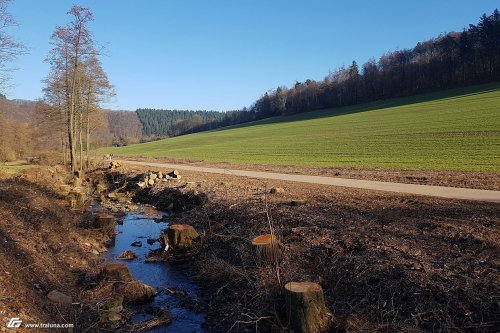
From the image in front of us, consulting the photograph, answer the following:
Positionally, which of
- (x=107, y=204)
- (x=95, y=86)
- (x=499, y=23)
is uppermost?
(x=499, y=23)

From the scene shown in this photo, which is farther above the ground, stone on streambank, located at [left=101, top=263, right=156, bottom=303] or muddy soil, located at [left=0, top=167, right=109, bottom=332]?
muddy soil, located at [left=0, top=167, right=109, bottom=332]

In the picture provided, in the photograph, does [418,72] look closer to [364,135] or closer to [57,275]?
[364,135]

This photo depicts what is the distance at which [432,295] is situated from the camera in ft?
19.3

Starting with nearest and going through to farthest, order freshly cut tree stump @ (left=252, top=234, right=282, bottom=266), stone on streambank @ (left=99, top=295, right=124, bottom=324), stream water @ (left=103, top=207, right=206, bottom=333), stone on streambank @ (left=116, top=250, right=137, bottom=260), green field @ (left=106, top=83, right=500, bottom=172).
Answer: stone on streambank @ (left=99, top=295, right=124, bottom=324) → stream water @ (left=103, top=207, right=206, bottom=333) → freshly cut tree stump @ (left=252, top=234, right=282, bottom=266) → stone on streambank @ (left=116, top=250, right=137, bottom=260) → green field @ (left=106, top=83, right=500, bottom=172)

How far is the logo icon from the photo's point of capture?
5402 mm

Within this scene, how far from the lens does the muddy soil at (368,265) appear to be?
5.69m

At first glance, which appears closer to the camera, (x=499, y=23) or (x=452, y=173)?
(x=452, y=173)

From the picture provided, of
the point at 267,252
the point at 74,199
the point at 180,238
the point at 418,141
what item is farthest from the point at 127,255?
the point at 418,141

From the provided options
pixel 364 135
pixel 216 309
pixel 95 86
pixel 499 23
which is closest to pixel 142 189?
pixel 95 86

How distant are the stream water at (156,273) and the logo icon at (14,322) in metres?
1.96

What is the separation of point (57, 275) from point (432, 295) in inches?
276

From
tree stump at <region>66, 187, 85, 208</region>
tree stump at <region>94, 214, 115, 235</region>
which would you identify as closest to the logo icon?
tree stump at <region>94, 214, 115, 235</region>

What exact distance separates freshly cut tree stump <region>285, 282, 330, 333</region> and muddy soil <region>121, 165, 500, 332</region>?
0.26 metres

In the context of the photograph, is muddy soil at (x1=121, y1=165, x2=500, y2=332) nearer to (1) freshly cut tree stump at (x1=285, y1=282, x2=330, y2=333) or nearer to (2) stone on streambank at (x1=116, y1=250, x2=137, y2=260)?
(1) freshly cut tree stump at (x1=285, y1=282, x2=330, y2=333)
